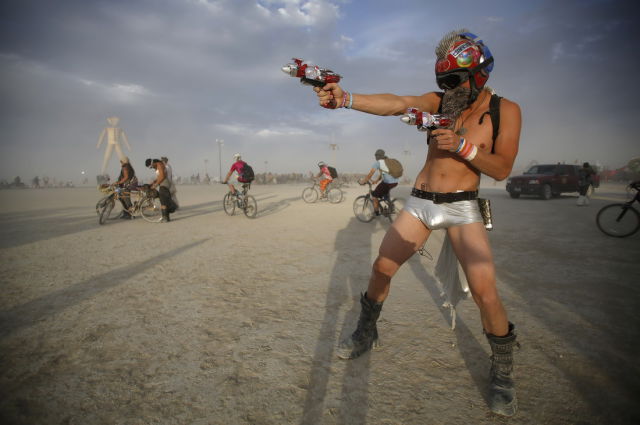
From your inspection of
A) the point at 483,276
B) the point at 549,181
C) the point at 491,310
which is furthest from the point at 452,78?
the point at 549,181

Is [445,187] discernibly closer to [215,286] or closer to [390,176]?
[215,286]

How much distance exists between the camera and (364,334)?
7.74ft

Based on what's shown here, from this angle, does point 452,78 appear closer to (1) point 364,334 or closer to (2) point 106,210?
(1) point 364,334

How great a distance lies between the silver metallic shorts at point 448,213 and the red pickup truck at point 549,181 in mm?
18153

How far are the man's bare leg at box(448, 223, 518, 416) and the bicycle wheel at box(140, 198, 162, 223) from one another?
9378mm

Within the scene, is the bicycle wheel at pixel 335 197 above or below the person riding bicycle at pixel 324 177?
below

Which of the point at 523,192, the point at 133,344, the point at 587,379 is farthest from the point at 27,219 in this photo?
the point at 523,192

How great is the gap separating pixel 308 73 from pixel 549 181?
63.4 ft

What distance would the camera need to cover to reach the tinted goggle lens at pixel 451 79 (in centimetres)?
198

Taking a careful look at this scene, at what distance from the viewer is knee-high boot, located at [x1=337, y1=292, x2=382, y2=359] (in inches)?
91.8

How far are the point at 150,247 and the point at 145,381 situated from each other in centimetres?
443

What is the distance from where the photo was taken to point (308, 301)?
3.37 meters

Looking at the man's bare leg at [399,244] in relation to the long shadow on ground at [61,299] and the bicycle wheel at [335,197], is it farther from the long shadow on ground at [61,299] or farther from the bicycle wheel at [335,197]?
the bicycle wheel at [335,197]

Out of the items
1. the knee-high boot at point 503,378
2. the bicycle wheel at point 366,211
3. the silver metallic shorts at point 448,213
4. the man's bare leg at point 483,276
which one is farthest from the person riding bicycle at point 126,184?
the knee-high boot at point 503,378
